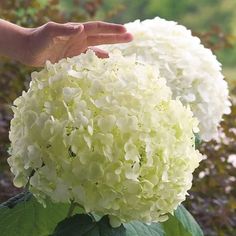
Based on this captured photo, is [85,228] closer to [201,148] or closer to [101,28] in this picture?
[101,28]

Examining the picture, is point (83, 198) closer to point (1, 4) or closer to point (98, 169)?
point (98, 169)

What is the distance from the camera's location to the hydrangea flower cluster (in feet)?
4.29

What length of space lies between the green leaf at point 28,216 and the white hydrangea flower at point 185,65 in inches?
18.2

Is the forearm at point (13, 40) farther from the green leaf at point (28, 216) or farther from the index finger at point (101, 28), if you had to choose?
the green leaf at point (28, 216)

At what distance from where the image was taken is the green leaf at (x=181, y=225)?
5.09 feet

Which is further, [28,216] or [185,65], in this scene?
[185,65]

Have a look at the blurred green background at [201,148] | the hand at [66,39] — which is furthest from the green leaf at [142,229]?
the blurred green background at [201,148]

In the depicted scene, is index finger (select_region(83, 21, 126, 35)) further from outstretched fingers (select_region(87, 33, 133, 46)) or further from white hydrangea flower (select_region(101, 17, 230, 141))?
white hydrangea flower (select_region(101, 17, 230, 141))

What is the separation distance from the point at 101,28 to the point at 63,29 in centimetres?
9

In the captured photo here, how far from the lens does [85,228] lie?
4.57 ft

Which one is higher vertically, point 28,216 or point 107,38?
point 107,38

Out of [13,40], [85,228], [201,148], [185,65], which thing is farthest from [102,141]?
[201,148]

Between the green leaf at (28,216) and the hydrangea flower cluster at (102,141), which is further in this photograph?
the green leaf at (28,216)

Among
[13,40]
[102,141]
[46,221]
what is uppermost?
[13,40]
